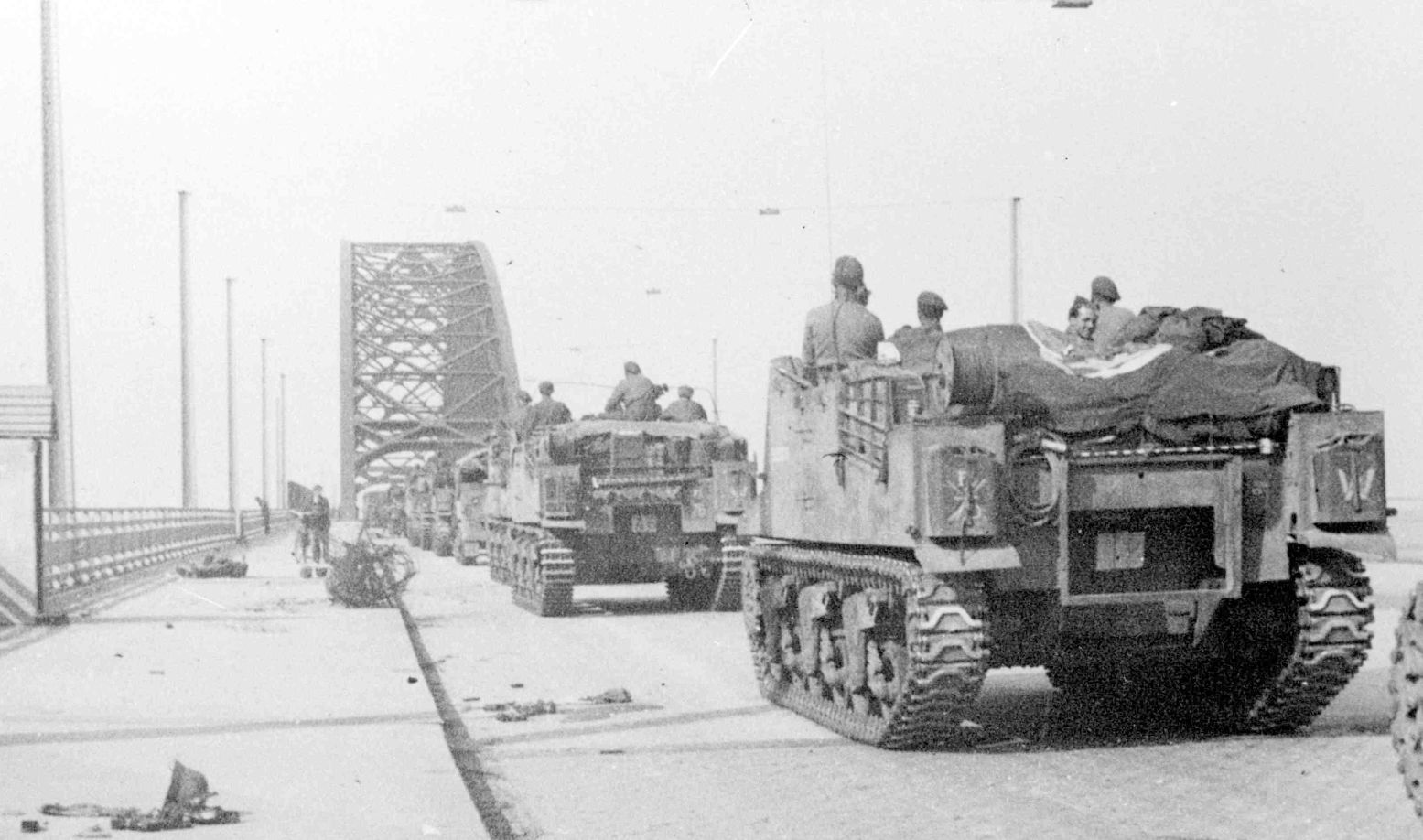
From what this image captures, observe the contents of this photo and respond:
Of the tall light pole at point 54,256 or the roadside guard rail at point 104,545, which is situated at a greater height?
the tall light pole at point 54,256

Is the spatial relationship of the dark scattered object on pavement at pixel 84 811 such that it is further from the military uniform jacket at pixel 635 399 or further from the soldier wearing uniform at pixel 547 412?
the soldier wearing uniform at pixel 547 412

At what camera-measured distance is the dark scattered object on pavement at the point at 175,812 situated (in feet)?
24.6

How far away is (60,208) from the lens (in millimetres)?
26391

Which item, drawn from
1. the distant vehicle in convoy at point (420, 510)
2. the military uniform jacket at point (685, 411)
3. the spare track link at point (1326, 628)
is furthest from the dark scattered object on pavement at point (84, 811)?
the distant vehicle in convoy at point (420, 510)

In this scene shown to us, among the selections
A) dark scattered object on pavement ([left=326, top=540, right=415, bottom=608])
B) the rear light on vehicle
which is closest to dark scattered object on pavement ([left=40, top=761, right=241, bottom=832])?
the rear light on vehicle

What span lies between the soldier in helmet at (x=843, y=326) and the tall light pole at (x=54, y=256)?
16.1 metres

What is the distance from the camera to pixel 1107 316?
10.8 m

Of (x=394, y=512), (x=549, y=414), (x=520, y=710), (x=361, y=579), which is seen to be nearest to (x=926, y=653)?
(x=520, y=710)

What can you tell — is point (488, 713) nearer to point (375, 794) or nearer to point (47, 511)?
point (375, 794)

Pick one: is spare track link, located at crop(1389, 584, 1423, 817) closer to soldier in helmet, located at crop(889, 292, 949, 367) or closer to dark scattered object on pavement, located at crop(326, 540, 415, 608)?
soldier in helmet, located at crop(889, 292, 949, 367)

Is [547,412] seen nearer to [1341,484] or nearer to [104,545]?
[104,545]

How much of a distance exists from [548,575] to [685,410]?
12.5 ft

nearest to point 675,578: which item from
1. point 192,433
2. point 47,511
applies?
point 47,511

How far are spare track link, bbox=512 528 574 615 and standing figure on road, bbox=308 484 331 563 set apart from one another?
14.8m
